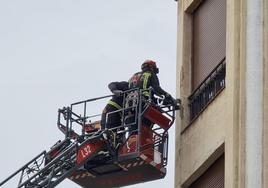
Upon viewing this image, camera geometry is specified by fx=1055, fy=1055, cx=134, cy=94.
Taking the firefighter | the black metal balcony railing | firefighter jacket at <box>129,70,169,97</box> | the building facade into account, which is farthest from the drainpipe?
firefighter jacket at <box>129,70,169,97</box>

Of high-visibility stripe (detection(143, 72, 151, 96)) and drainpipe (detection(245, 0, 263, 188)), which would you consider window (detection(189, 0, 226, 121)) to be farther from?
drainpipe (detection(245, 0, 263, 188))

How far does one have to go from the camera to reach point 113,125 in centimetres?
2481

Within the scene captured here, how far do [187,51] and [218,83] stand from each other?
2.50 meters

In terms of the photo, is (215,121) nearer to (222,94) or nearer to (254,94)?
(222,94)

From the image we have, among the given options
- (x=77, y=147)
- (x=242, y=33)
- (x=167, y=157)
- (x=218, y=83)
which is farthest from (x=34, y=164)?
(x=242, y=33)

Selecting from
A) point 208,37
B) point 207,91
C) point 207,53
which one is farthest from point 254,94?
point 208,37

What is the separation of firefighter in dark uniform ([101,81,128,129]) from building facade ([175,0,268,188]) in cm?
146

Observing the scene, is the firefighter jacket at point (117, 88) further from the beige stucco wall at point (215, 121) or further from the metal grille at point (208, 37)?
the metal grille at point (208, 37)

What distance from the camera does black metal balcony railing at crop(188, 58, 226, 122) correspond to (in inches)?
877

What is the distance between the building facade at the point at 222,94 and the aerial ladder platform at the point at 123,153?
0.56 m

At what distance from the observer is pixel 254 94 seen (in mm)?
19828

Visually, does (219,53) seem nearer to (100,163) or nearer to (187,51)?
(187,51)

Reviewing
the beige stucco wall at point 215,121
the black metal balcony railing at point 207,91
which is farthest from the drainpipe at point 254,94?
the black metal balcony railing at point 207,91

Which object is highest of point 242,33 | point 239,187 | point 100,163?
point 242,33
